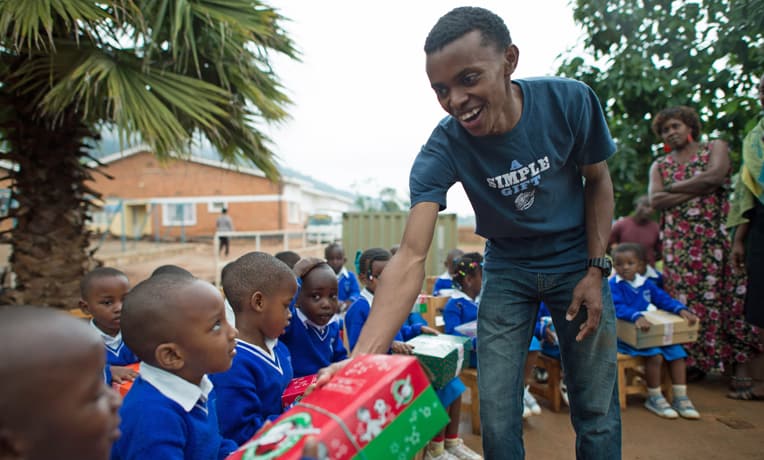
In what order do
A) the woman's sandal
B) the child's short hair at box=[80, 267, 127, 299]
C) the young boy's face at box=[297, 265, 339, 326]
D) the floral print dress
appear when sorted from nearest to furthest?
1. the young boy's face at box=[297, 265, 339, 326]
2. the child's short hair at box=[80, 267, 127, 299]
3. the woman's sandal
4. the floral print dress

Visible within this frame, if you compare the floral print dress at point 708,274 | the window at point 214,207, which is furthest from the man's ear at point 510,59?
the window at point 214,207

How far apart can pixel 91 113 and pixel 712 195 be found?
5086 millimetres

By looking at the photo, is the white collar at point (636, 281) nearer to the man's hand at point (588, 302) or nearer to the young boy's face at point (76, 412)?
the man's hand at point (588, 302)

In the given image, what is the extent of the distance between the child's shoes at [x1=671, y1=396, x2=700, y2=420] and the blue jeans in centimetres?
204

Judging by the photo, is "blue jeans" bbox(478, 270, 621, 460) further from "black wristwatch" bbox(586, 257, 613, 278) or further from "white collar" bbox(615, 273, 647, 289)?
"white collar" bbox(615, 273, 647, 289)

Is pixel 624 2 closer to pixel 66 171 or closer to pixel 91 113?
pixel 91 113

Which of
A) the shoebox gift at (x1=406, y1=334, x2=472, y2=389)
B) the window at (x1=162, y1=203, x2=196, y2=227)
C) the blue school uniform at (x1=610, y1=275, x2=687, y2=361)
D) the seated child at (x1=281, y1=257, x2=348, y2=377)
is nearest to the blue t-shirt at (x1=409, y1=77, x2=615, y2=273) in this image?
the shoebox gift at (x1=406, y1=334, x2=472, y2=389)

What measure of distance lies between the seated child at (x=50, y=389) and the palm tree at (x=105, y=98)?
3257 mm

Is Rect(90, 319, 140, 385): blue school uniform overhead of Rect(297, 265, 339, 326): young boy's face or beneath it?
beneath

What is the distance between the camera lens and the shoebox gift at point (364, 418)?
1.00 m

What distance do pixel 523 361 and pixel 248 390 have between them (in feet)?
3.42

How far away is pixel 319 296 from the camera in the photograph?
2.75 meters

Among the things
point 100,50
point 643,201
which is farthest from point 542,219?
point 100,50

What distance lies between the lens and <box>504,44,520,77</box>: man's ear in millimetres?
1708
